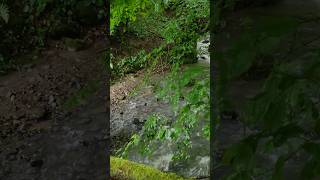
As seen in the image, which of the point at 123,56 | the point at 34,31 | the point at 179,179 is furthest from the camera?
the point at 123,56

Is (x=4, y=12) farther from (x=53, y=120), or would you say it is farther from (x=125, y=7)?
(x=125, y=7)

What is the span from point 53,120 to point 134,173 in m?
1.17

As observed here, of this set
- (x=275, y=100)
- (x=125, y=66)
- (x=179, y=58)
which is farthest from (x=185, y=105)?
(x=125, y=66)

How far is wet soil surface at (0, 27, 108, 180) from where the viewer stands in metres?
2.65

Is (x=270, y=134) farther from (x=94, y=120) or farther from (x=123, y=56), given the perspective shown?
(x=123, y=56)

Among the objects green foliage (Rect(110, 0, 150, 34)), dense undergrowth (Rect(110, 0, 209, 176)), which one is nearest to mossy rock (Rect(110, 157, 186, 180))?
dense undergrowth (Rect(110, 0, 209, 176))

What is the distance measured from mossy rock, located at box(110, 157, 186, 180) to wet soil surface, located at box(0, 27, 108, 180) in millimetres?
383

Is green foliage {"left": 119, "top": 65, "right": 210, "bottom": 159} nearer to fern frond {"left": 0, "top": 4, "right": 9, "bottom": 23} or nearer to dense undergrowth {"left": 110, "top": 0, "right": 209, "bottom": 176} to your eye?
dense undergrowth {"left": 110, "top": 0, "right": 209, "bottom": 176}

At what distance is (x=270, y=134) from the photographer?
19.1 inches

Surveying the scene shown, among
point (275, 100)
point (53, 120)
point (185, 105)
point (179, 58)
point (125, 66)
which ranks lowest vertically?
point (53, 120)

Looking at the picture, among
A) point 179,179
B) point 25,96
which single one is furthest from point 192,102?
point 25,96

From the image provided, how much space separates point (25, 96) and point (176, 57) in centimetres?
203

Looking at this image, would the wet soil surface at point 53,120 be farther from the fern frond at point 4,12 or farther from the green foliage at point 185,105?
the green foliage at point 185,105

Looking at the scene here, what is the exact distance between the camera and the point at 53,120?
3.17 meters
